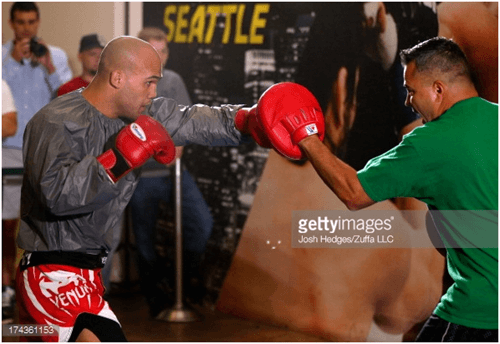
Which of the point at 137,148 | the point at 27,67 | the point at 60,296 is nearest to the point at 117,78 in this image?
the point at 137,148

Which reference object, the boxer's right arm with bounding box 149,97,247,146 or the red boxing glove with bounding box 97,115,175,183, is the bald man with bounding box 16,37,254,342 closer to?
the red boxing glove with bounding box 97,115,175,183

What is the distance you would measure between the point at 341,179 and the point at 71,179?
77 cm

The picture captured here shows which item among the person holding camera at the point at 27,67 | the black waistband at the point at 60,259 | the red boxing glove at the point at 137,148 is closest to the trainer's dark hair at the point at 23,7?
the person holding camera at the point at 27,67

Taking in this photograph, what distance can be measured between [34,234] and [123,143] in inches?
16.6

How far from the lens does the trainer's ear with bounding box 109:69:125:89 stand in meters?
2.29

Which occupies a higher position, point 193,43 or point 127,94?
point 127,94

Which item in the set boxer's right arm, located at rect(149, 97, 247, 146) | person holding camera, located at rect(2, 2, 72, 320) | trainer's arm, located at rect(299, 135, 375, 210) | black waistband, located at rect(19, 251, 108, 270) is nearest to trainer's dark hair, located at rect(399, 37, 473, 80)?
trainer's arm, located at rect(299, 135, 375, 210)

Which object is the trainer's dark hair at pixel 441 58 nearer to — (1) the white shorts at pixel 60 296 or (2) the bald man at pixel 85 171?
(2) the bald man at pixel 85 171

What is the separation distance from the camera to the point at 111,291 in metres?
4.74

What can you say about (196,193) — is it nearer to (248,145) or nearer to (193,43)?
(248,145)

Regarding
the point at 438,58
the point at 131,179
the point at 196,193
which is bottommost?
the point at 196,193

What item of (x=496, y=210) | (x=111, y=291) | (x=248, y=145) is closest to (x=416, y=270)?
(x=248, y=145)

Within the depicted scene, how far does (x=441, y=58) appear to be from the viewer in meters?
2.09

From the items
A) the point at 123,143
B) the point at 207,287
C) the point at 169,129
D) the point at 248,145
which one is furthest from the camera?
the point at 207,287
